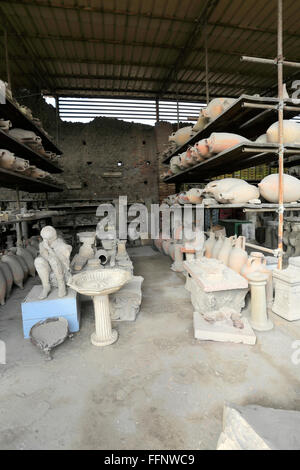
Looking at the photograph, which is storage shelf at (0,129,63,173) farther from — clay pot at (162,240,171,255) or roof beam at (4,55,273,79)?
clay pot at (162,240,171,255)

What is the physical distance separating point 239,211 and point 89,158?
18.7ft

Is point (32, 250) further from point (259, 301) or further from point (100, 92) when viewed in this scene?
point (100, 92)

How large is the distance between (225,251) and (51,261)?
7.97ft

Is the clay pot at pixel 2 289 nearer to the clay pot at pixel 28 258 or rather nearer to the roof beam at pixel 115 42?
the clay pot at pixel 28 258

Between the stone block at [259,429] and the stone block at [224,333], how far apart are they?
1.03 metres

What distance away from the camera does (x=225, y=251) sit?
380cm

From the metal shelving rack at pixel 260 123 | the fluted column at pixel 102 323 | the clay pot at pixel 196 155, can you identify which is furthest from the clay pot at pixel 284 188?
the fluted column at pixel 102 323

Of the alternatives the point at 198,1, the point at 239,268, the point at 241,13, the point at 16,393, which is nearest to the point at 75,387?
the point at 16,393

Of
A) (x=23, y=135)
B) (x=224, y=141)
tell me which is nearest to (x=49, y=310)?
(x=224, y=141)

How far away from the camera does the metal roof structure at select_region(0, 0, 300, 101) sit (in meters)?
4.95

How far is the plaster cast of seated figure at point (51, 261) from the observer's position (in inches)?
118

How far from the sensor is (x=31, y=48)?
20.1ft

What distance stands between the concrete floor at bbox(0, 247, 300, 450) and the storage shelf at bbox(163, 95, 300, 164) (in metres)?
2.68

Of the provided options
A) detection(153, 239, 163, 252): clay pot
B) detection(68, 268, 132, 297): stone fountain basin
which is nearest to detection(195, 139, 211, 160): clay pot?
detection(68, 268, 132, 297): stone fountain basin
